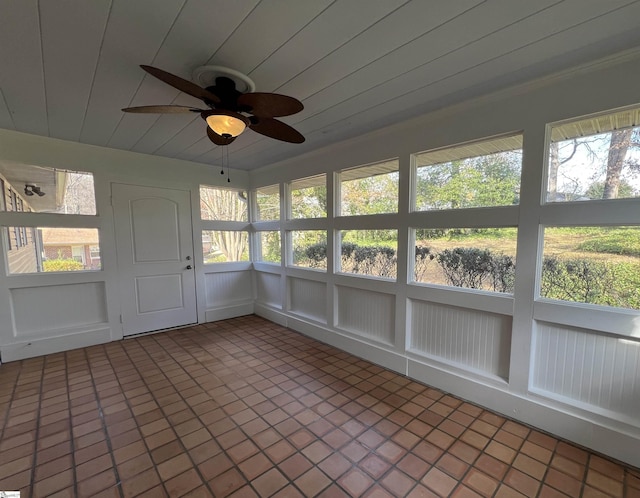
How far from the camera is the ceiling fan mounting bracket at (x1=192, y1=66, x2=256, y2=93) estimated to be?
1594 mm

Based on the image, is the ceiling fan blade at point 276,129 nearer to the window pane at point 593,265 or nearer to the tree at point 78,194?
the window pane at point 593,265

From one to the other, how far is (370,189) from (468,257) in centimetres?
115

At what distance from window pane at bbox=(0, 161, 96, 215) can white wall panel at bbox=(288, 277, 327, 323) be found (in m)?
2.57

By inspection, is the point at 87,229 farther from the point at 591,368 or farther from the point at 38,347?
the point at 591,368

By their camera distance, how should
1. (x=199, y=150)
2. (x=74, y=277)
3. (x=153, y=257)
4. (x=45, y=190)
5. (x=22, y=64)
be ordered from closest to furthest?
1. (x=22, y=64)
2. (x=45, y=190)
3. (x=74, y=277)
4. (x=199, y=150)
5. (x=153, y=257)

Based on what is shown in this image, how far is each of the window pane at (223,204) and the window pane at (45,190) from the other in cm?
127

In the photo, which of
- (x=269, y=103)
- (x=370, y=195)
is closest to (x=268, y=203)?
(x=370, y=195)

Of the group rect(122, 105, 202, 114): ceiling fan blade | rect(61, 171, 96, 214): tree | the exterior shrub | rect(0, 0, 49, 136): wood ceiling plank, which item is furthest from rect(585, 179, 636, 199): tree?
the exterior shrub

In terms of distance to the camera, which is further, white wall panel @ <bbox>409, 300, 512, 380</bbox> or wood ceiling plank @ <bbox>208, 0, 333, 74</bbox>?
white wall panel @ <bbox>409, 300, 512, 380</bbox>

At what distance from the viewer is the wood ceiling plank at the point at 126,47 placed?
1193 millimetres

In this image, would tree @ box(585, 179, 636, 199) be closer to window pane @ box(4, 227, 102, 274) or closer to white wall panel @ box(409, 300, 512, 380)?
white wall panel @ box(409, 300, 512, 380)

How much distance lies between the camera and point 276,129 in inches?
73.5

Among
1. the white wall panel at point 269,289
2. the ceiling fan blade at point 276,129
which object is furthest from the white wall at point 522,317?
the white wall panel at point 269,289

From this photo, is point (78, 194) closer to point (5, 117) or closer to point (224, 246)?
point (5, 117)
